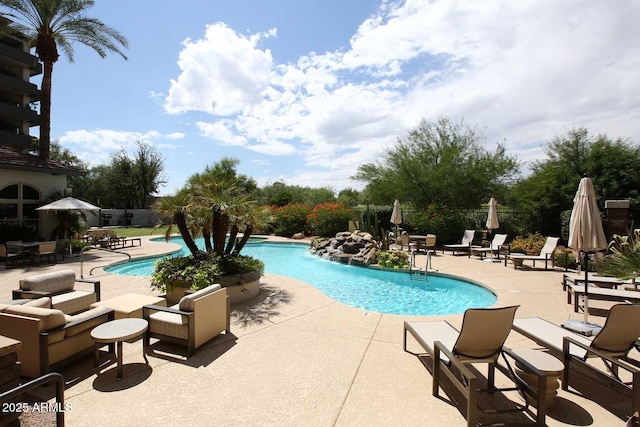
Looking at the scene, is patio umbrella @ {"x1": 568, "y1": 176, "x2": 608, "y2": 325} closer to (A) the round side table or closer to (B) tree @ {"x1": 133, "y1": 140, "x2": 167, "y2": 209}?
(A) the round side table

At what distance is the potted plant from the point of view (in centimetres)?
612

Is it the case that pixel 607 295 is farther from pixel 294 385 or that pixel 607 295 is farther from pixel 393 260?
pixel 294 385

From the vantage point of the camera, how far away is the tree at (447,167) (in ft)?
55.3

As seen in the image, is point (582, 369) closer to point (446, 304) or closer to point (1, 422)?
point (446, 304)

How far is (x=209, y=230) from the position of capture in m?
7.69

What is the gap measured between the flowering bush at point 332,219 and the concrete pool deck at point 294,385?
1344 centimetres

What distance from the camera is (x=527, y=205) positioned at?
14.8 metres

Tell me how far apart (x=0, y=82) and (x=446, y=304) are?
1371 inches

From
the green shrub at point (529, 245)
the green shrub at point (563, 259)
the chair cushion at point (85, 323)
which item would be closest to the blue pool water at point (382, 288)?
the green shrub at point (563, 259)

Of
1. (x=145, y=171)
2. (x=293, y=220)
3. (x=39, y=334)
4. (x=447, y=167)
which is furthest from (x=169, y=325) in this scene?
(x=145, y=171)

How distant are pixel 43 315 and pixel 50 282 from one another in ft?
7.85

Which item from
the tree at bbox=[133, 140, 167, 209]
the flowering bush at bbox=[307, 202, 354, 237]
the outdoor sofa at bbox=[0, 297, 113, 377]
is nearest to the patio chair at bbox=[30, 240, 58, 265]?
the outdoor sofa at bbox=[0, 297, 113, 377]

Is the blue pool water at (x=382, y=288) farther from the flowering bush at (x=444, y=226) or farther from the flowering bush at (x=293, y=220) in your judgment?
the flowering bush at (x=293, y=220)

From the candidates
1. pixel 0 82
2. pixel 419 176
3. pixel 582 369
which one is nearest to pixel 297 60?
pixel 419 176
